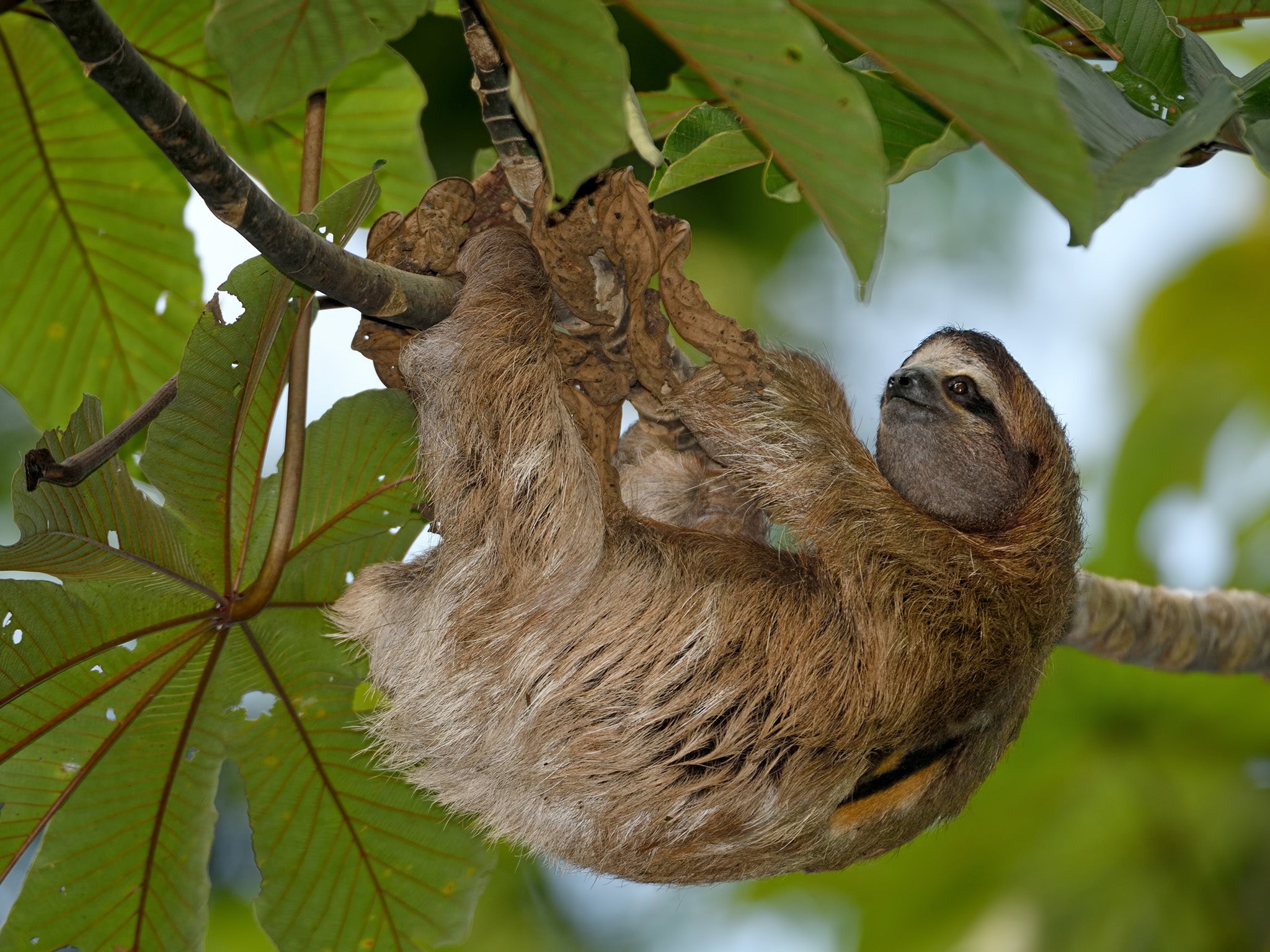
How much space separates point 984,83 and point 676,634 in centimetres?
174

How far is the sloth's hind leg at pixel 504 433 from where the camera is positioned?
3.06 metres

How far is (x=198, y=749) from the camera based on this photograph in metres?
3.43

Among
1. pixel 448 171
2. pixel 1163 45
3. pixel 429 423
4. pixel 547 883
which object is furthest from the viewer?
pixel 547 883

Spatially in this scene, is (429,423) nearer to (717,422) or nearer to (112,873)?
(717,422)

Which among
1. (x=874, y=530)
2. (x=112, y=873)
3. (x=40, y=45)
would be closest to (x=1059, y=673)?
(x=874, y=530)

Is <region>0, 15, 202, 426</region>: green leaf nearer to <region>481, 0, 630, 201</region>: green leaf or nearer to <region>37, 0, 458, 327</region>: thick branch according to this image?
<region>37, 0, 458, 327</region>: thick branch

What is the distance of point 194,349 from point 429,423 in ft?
2.23

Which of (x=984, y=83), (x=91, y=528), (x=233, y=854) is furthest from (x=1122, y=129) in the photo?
(x=233, y=854)

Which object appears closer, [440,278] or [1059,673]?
[440,278]

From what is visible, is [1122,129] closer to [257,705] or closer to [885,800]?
[885,800]

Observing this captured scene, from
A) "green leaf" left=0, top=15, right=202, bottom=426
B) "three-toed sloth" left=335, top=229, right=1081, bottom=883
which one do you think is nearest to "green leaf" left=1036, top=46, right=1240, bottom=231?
"three-toed sloth" left=335, top=229, right=1081, bottom=883

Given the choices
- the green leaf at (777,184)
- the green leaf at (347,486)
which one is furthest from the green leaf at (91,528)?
the green leaf at (777,184)

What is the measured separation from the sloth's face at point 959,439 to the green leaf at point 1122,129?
1.43 meters

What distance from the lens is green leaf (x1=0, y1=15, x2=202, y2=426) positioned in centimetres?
372
